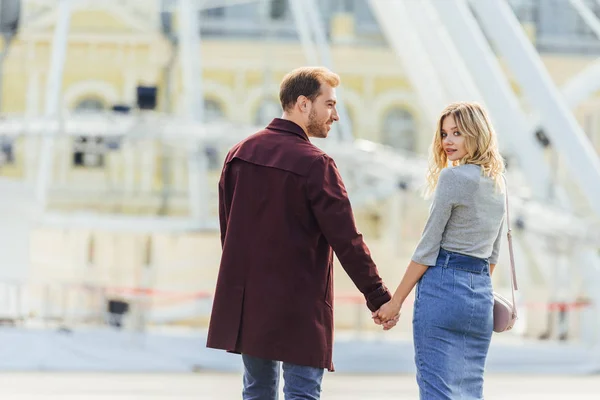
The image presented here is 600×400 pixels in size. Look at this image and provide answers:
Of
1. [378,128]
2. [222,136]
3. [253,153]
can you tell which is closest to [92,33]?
[378,128]

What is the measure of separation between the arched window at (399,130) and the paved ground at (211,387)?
29.7 m

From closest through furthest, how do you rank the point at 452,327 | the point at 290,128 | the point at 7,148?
the point at 452,327, the point at 290,128, the point at 7,148

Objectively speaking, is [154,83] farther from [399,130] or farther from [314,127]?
[314,127]

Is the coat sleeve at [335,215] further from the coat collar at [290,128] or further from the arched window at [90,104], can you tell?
the arched window at [90,104]

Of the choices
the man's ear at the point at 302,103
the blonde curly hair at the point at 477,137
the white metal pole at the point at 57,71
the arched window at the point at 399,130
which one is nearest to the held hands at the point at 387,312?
the blonde curly hair at the point at 477,137

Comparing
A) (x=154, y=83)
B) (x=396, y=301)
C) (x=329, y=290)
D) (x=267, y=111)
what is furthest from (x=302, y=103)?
(x=154, y=83)

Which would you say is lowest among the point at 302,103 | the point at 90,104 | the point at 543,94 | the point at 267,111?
the point at 302,103

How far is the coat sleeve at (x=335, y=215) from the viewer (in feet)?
19.3

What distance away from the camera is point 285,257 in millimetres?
5902

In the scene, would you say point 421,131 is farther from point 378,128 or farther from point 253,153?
point 253,153

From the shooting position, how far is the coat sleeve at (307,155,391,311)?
5.88 meters

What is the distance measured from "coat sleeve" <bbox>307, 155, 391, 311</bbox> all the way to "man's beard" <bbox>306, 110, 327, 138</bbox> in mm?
206

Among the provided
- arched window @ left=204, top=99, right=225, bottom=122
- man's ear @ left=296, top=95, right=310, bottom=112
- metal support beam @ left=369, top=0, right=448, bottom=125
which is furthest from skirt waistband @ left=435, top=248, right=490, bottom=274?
arched window @ left=204, top=99, right=225, bottom=122

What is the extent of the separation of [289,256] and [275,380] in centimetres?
54
